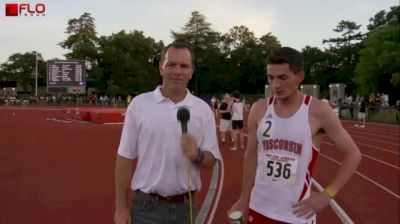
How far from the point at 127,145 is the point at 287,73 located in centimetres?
98

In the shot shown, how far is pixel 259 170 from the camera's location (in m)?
2.99

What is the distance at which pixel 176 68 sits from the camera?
2.78 metres

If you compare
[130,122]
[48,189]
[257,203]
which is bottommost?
[48,189]

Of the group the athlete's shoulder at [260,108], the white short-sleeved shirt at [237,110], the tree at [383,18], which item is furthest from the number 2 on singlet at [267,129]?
the tree at [383,18]

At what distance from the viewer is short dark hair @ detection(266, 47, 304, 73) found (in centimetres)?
285

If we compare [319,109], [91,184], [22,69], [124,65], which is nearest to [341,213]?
[91,184]

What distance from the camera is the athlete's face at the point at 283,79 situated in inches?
112

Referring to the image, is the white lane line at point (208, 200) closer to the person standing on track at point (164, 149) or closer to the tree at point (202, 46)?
the person standing on track at point (164, 149)

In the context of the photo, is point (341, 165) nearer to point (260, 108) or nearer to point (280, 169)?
point (280, 169)

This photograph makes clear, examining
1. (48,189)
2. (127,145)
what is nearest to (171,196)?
(127,145)

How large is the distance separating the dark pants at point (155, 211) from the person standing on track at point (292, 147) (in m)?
0.35

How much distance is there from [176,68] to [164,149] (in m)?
0.45

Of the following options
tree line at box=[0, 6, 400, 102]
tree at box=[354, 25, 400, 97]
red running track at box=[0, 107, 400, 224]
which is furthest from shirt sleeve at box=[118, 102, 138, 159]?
tree line at box=[0, 6, 400, 102]

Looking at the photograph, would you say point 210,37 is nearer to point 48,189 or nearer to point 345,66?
point 345,66
